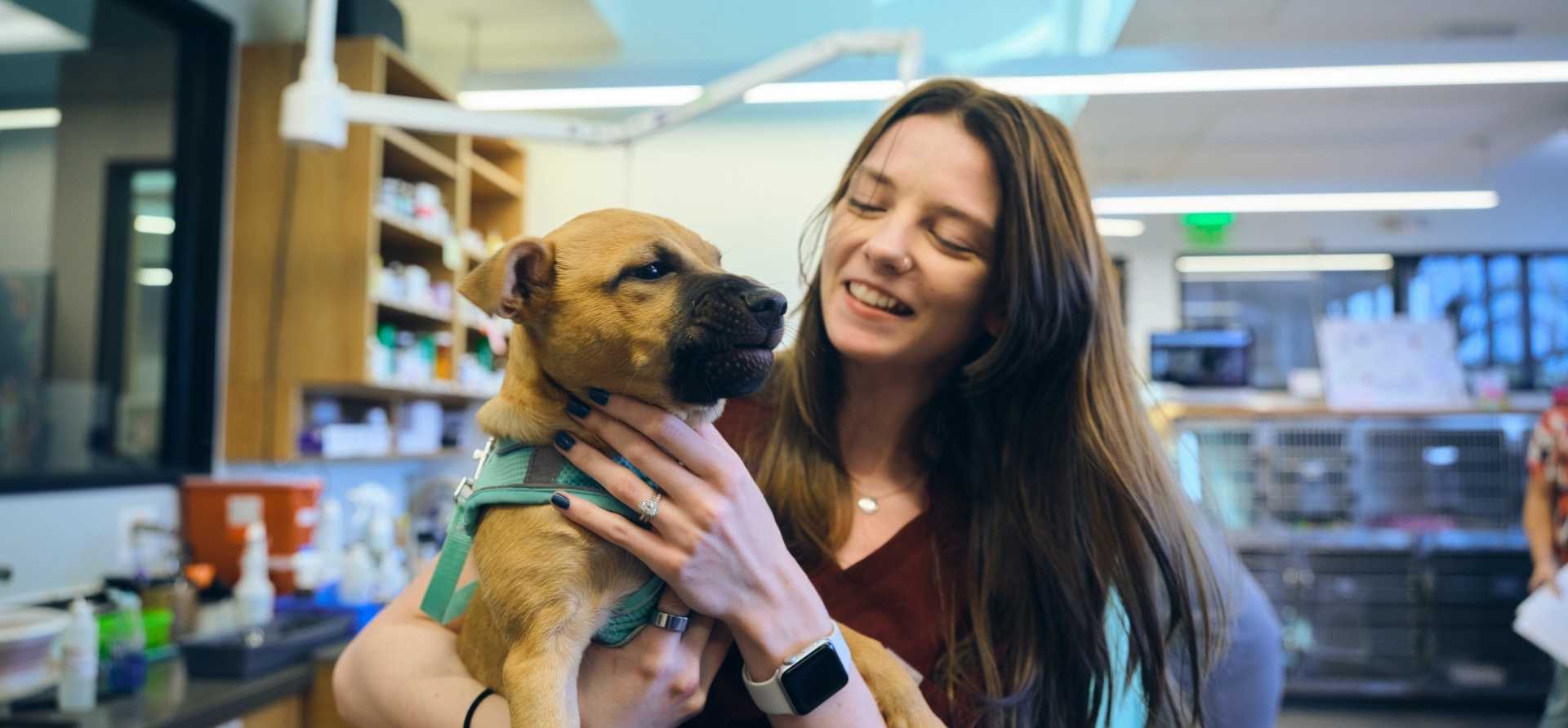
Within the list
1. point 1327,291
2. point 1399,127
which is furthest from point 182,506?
point 1327,291

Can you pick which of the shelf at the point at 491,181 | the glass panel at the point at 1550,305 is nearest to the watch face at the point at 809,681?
the shelf at the point at 491,181

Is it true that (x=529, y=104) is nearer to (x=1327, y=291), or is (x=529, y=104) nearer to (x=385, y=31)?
(x=385, y=31)

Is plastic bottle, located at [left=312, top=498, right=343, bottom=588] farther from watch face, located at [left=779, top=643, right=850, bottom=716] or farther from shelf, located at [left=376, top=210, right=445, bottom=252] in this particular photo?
watch face, located at [left=779, top=643, right=850, bottom=716]

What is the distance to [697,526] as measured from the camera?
87 cm

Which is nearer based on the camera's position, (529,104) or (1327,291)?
(529,104)

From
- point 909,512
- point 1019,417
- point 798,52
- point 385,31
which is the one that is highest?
point 385,31

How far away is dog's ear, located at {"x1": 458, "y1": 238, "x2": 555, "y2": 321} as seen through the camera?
0.84m

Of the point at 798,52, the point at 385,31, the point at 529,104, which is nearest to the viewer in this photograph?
the point at 798,52

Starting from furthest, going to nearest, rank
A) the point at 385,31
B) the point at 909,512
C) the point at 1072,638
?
the point at 385,31, the point at 909,512, the point at 1072,638

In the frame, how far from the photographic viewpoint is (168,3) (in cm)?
281

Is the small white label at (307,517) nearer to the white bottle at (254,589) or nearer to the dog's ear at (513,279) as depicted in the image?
the white bottle at (254,589)

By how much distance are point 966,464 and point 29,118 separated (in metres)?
2.44

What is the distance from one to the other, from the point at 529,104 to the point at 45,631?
7.71ft

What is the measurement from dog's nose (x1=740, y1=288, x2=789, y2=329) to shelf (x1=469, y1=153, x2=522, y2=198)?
129 inches
